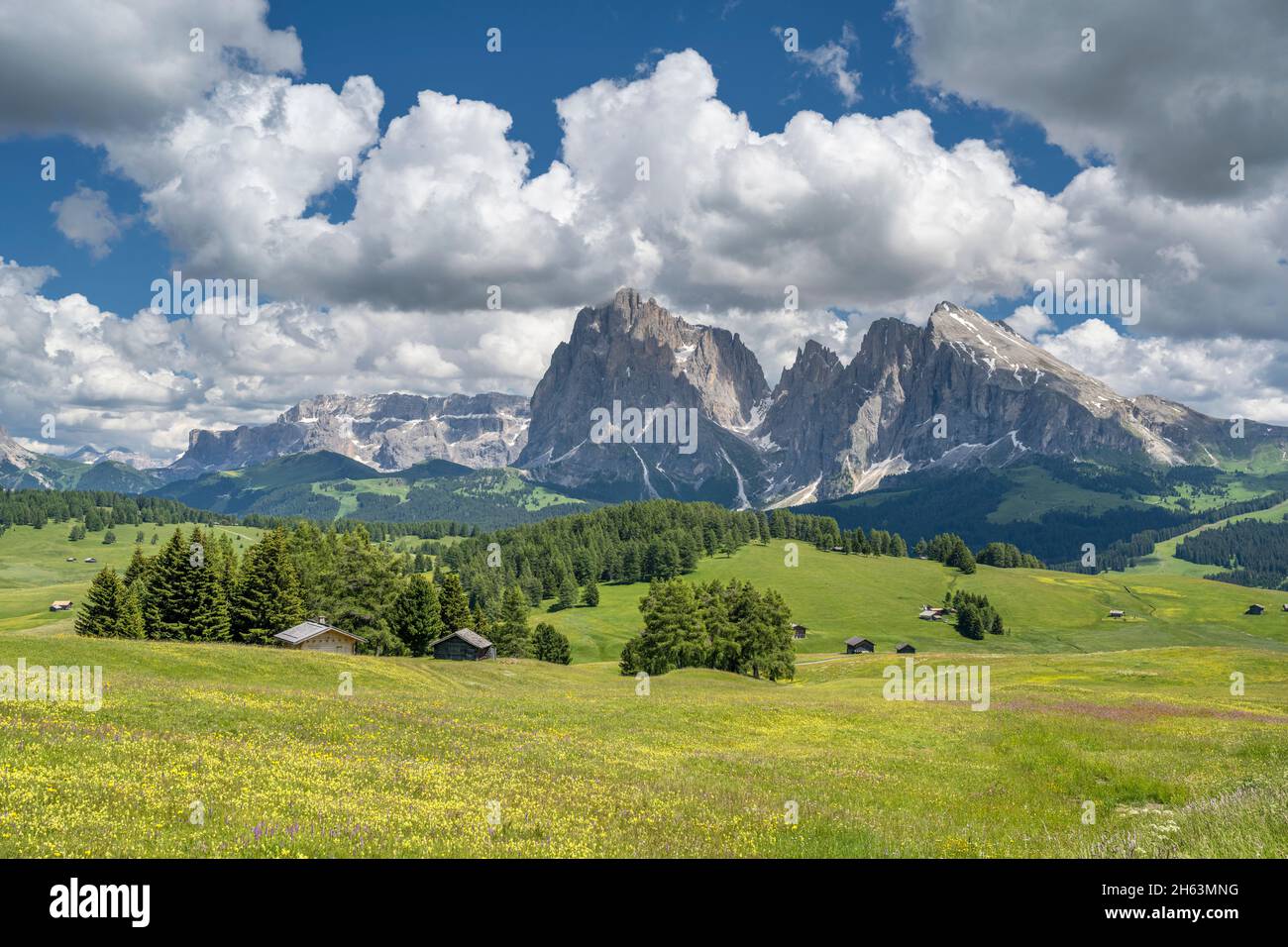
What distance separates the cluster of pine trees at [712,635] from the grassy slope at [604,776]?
1752 inches

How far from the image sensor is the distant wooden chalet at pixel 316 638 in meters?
77.3

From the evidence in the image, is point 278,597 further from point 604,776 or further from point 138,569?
point 604,776

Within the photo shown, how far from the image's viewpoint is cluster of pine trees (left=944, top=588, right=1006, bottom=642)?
170 meters

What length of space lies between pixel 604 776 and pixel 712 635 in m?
75.5

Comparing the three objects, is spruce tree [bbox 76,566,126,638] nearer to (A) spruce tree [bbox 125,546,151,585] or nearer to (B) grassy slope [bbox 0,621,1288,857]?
(A) spruce tree [bbox 125,546,151,585]

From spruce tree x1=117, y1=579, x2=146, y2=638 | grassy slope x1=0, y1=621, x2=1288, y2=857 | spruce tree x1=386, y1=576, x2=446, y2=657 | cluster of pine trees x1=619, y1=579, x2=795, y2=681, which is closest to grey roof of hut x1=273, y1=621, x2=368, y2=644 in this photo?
spruce tree x1=386, y1=576, x2=446, y2=657

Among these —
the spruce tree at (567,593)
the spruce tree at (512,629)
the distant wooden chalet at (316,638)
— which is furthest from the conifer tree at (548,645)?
the spruce tree at (567,593)

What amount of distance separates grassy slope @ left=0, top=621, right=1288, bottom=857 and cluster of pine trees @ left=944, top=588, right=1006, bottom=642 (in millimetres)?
128069

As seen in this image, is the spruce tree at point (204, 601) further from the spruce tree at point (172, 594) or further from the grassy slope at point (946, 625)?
the grassy slope at point (946, 625)

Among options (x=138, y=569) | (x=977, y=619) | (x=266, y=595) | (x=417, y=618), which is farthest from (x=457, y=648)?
(x=977, y=619)

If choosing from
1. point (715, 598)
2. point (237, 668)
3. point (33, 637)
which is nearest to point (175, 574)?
point (33, 637)
